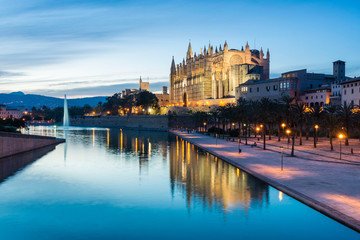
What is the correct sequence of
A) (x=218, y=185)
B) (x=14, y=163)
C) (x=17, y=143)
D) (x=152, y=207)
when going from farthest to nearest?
(x=17, y=143), (x=14, y=163), (x=218, y=185), (x=152, y=207)

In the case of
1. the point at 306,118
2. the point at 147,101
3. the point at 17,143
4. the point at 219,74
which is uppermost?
the point at 219,74

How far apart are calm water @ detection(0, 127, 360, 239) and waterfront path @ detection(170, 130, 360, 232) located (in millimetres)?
550

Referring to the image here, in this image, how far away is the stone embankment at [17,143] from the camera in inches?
1357

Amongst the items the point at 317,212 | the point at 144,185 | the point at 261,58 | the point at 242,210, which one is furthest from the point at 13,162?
the point at 261,58

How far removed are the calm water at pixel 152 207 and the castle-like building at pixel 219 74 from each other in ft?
302

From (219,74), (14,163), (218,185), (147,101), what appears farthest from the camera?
(147,101)

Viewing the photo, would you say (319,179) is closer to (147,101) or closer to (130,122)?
(130,122)

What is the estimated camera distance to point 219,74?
12988 cm

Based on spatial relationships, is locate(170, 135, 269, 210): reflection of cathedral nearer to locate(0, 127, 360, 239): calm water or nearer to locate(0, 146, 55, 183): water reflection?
locate(0, 127, 360, 239): calm water

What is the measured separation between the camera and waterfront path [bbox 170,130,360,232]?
1488 centimetres

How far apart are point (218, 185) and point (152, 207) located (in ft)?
19.8

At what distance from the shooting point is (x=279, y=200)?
1773 centimetres

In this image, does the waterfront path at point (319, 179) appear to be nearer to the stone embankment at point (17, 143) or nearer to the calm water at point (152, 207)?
the calm water at point (152, 207)

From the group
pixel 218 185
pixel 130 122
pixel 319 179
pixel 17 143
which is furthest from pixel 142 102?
pixel 319 179
